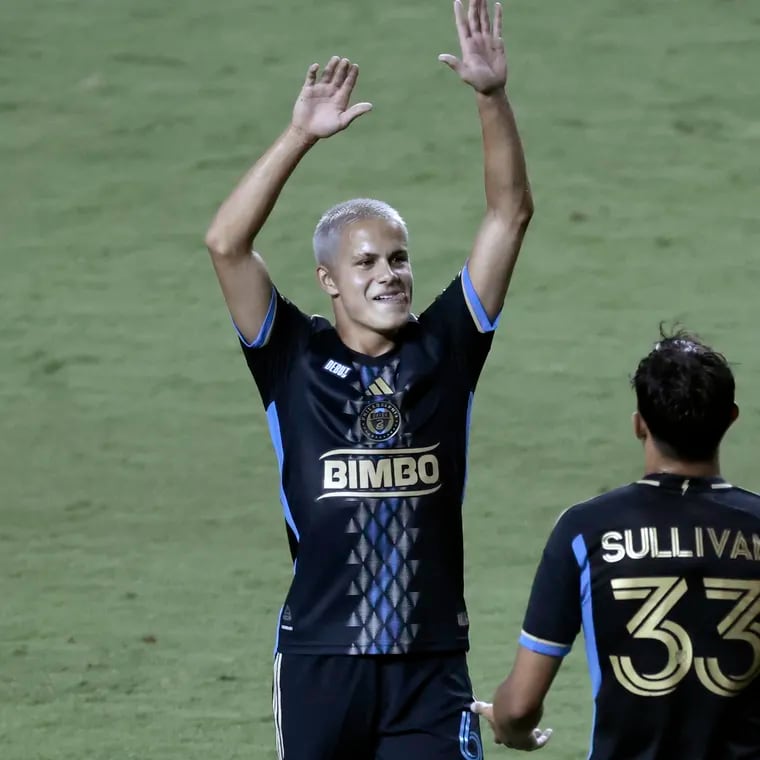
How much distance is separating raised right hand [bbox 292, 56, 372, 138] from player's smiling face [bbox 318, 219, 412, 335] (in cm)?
24

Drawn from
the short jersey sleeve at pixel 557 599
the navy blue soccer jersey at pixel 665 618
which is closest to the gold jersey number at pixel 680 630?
the navy blue soccer jersey at pixel 665 618

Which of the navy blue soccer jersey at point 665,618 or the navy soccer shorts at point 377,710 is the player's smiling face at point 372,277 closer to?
the navy soccer shorts at point 377,710

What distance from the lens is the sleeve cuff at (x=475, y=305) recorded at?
145 inches

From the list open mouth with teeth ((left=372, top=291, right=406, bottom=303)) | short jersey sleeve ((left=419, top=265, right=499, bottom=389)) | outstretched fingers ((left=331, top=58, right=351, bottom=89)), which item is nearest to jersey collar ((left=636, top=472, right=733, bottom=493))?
short jersey sleeve ((left=419, top=265, right=499, bottom=389))

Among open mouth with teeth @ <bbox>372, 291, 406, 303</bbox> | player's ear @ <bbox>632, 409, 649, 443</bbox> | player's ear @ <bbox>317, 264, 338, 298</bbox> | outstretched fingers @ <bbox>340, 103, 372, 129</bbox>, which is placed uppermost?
outstretched fingers @ <bbox>340, 103, 372, 129</bbox>

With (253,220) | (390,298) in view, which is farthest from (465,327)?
(253,220)

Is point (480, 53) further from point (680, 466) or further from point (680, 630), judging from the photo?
point (680, 630)

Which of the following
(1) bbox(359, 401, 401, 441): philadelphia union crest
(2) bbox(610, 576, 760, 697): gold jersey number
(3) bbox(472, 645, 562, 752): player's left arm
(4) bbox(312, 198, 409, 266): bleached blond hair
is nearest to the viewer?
(2) bbox(610, 576, 760, 697): gold jersey number

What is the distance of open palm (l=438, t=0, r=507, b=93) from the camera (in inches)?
144

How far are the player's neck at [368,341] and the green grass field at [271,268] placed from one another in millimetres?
2495

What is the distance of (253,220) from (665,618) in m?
1.49

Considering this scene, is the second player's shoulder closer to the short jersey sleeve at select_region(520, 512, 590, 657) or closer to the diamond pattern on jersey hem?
the short jersey sleeve at select_region(520, 512, 590, 657)

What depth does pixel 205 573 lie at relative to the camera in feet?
23.6

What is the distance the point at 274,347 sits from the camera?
371 cm
